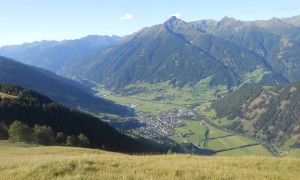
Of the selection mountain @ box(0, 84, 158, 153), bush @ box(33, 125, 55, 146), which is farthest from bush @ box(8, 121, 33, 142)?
mountain @ box(0, 84, 158, 153)

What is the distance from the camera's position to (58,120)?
541 feet

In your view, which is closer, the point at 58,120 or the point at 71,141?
the point at 71,141

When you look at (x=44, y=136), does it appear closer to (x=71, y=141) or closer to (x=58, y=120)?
(x=71, y=141)

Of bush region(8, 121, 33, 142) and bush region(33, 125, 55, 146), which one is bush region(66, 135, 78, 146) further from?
bush region(8, 121, 33, 142)

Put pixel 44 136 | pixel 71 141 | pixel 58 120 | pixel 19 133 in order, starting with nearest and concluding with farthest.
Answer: pixel 19 133 → pixel 44 136 → pixel 71 141 → pixel 58 120

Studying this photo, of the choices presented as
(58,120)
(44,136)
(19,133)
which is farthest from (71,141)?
(58,120)

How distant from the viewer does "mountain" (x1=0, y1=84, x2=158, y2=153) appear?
5714 inches

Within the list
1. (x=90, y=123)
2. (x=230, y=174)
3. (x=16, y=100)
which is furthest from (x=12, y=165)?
(x=90, y=123)

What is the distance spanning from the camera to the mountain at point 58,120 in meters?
145

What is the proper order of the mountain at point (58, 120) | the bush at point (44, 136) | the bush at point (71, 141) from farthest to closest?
the mountain at point (58, 120)
the bush at point (71, 141)
the bush at point (44, 136)

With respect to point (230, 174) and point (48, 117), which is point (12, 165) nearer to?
point (230, 174)

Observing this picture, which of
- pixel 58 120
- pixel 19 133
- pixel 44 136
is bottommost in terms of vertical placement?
pixel 58 120

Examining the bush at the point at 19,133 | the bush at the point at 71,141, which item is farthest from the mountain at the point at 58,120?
the bush at the point at 19,133

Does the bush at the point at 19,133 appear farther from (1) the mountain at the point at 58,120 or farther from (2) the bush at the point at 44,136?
(1) the mountain at the point at 58,120
